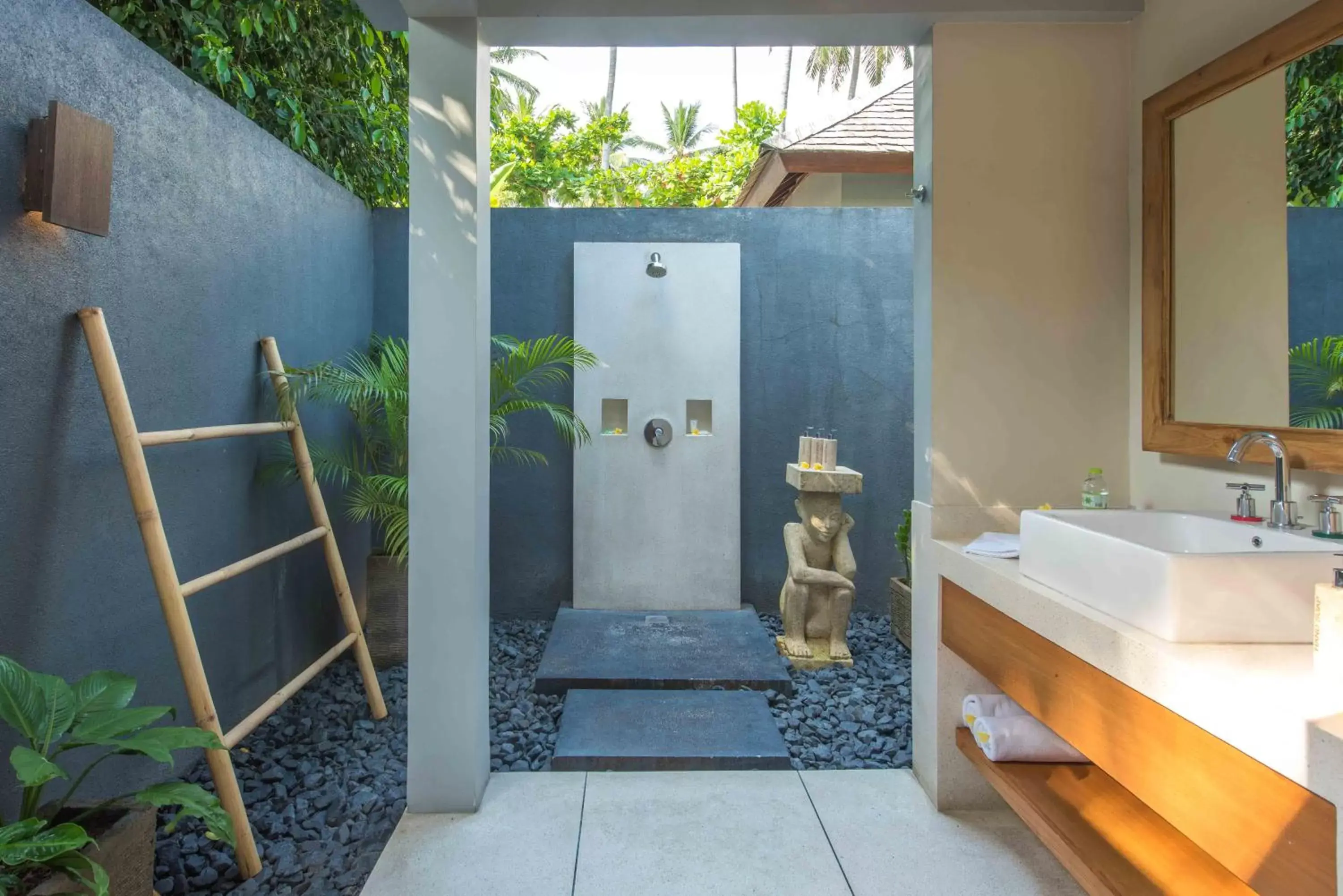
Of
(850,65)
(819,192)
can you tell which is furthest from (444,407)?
(850,65)

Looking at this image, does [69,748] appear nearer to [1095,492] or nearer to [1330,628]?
[1330,628]

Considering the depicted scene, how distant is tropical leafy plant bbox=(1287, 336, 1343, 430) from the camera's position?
68.6 inches

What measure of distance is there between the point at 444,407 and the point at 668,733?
1.37 metres

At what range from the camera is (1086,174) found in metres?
2.46

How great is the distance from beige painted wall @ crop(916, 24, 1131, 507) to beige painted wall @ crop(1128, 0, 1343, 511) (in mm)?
34

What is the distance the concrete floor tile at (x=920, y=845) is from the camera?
2068mm

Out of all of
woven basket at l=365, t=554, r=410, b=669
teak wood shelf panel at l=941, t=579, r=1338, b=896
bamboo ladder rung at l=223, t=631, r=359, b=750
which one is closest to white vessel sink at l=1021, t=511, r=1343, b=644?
teak wood shelf panel at l=941, t=579, r=1338, b=896

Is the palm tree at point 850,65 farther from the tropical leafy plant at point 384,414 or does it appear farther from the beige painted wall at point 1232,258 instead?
the beige painted wall at point 1232,258

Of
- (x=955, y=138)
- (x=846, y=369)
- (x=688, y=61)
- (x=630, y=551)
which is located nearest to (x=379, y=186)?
(x=630, y=551)

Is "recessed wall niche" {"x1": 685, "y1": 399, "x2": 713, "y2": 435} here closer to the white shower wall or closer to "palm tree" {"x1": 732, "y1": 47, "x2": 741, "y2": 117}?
the white shower wall

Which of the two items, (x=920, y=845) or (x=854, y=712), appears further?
(x=854, y=712)

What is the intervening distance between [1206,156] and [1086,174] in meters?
0.38

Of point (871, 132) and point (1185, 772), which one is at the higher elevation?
point (871, 132)

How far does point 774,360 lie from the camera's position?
4691 millimetres
